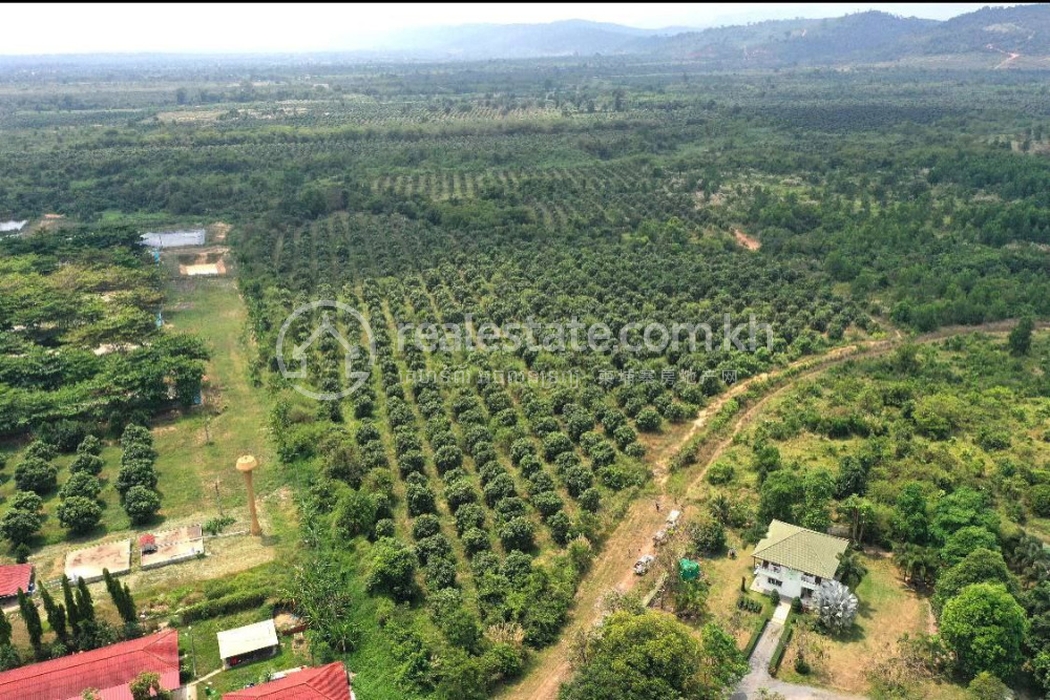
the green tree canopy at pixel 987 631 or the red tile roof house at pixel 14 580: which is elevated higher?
the green tree canopy at pixel 987 631

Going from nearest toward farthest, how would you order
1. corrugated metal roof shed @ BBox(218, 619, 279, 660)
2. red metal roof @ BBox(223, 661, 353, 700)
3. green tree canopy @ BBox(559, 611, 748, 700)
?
green tree canopy @ BBox(559, 611, 748, 700) < red metal roof @ BBox(223, 661, 353, 700) < corrugated metal roof shed @ BBox(218, 619, 279, 660)

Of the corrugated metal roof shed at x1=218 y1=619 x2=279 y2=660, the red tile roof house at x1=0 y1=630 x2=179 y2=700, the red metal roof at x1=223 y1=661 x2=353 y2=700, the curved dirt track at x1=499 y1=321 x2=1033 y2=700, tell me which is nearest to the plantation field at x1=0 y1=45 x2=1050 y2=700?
the curved dirt track at x1=499 y1=321 x2=1033 y2=700

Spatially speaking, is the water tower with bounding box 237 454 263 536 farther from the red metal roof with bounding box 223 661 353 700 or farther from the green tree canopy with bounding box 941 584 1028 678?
the green tree canopy with bounding box 941 584 1028 678

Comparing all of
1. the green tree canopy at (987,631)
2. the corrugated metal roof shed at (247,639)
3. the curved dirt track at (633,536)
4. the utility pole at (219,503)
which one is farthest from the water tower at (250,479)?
the green tree canopy at (987,631)

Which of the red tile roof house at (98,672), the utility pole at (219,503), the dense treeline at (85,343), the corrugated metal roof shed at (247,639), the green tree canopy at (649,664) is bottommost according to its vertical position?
the corrugated metal roof shed at (247,639)

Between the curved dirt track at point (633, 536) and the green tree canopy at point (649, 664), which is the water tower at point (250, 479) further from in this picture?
the green tree canopy at point (649, 664)
